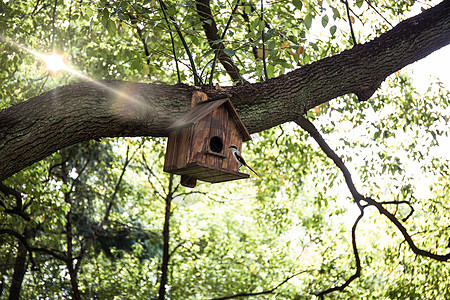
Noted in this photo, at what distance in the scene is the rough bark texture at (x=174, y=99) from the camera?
7.90 feet

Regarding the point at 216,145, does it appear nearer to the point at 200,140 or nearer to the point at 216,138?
the point at 216,138

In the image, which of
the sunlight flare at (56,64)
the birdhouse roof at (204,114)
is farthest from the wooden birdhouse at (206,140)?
the sunlight flare at (56,64)

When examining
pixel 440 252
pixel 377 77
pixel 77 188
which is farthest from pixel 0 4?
pixel 440 252

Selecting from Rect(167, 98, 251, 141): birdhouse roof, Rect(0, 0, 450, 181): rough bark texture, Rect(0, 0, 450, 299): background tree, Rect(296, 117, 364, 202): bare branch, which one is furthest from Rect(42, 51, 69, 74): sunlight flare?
Rect(167, 98, 251, 141): birdhouse roof

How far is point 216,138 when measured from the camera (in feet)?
9.48

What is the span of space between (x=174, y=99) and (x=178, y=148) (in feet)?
0.98

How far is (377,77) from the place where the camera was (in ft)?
10.9

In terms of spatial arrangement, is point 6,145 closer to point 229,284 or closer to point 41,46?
point 41,46

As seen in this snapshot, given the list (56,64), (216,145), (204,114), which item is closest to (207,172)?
(216,145)

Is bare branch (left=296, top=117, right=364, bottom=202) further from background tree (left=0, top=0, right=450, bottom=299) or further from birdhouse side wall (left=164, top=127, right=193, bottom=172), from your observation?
birdhouse side wall (left=164, top=127, right=193, bottom=172)

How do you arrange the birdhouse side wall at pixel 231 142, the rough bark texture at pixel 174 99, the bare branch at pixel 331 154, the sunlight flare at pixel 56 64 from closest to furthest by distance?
1. the rough bark texture at pixel 174 99
2. the birdhouse side wall at pixel 231 142
3. the bare branch at pixel 331 154
4. the sunlight flare at pixel 56 64

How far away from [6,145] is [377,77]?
2419 millimetres

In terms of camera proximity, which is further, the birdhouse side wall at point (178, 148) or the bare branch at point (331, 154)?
the bare branch at point (331, 154)

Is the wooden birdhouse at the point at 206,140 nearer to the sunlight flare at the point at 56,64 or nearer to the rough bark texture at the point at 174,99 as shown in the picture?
the rough bark texture at the point at 174,99
